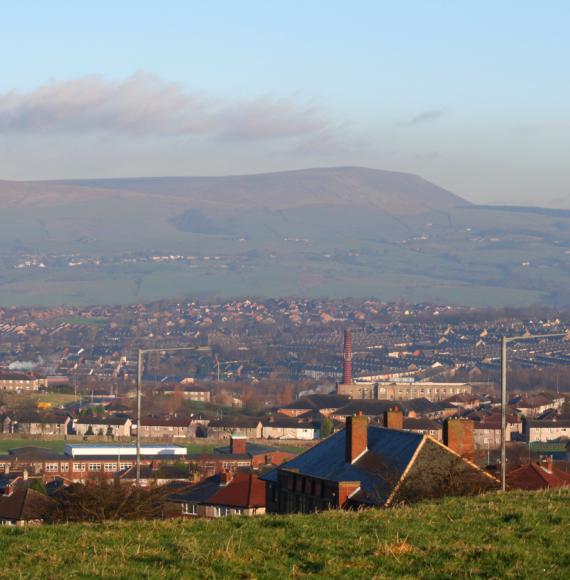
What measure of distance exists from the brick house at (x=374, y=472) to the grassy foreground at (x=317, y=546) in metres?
9.14

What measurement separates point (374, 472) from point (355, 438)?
1.62 meters

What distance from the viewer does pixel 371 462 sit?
30547mm


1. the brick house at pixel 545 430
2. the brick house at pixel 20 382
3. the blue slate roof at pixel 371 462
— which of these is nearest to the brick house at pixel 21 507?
the blue slate roof at pixel 371 462

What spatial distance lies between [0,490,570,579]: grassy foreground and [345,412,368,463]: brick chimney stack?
1463 centimetres

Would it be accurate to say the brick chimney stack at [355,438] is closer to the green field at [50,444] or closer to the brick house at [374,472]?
the brick house at [374,472]

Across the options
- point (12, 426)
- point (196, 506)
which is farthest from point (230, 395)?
point (196, 506)

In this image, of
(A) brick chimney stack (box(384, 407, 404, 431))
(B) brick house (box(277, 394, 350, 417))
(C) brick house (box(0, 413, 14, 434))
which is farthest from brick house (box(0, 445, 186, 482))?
(B) brick house (box(277, 394, 350, 417))

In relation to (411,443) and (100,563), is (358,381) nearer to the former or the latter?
(411,443)

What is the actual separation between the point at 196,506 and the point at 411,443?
10949 mm

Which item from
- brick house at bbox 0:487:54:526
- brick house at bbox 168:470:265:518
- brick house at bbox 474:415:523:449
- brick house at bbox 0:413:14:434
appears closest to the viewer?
brick house at bbox 0:487:54:526

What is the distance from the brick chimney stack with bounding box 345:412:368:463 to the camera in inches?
1226

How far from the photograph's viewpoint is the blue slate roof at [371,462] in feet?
93.7

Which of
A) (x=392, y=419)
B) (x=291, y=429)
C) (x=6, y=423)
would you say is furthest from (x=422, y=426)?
(x=392, y=419)

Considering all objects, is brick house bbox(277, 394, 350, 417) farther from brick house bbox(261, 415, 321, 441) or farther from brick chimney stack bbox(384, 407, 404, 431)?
brick chimney stack bbox(384, 407, 404, 431)
